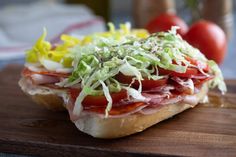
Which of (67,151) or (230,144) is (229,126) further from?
(67,151)

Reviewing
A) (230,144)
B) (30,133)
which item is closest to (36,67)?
(30,133)

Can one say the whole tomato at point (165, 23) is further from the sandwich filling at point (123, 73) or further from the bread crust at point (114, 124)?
the bread crust at point (114, 124)

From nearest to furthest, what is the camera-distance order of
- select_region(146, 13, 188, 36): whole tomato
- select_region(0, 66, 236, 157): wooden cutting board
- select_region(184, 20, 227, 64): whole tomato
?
select_region(0, 66, 236, 157): wooden cutting board < select_region(184, 20, 227, 64): whole tomato < select_region(146, 13, 188, 36): whole tomato

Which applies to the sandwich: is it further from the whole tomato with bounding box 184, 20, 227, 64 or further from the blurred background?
the blurred background

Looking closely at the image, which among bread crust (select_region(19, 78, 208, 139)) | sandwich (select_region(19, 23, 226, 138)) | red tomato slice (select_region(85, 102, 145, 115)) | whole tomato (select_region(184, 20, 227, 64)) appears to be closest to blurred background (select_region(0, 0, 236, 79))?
whole tomato (select_region(184, 20, 227, 64))

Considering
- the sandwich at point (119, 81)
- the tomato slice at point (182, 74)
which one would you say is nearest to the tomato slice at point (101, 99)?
the sandwich at point (119, 81)

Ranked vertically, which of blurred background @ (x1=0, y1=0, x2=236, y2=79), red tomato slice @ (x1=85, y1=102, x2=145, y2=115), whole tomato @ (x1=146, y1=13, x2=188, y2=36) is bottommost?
blurred background @ (x1=0, y1=0, x2=236, y2=79)
